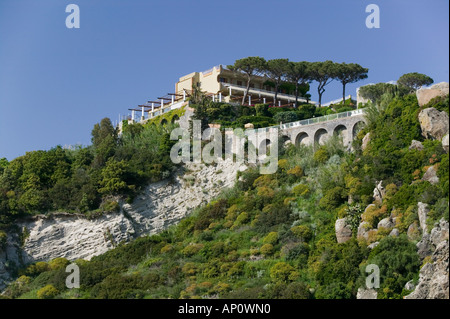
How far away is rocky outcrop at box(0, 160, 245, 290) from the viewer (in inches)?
1949

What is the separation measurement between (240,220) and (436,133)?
41.9 feet

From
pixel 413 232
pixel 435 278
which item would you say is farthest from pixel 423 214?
pixel 435 278

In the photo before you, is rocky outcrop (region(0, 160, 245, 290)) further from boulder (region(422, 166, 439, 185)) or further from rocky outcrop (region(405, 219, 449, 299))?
rocky outcrop (region(405, 219, 449, 299))

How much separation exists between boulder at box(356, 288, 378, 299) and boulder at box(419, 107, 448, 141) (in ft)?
34.4

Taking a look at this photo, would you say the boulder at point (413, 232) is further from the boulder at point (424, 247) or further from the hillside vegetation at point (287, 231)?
the boulder at point (424, 247)

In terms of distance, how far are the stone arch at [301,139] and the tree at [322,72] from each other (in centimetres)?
1177

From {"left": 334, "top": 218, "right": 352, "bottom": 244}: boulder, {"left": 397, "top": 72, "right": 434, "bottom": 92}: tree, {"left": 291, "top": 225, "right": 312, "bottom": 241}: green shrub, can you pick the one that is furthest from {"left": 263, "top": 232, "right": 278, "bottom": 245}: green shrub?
{"left": 397, "top": 72, "right": 434, "bottom": 92}: tree

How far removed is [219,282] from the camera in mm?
41000

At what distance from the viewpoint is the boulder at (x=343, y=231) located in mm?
42156

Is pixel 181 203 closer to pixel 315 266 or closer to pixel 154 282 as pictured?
pixel 154 282

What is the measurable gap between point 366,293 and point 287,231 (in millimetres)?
8191

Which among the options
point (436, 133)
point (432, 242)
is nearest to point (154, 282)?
point (432, 242)

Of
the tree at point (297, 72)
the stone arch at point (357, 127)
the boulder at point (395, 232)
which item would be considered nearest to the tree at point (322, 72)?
the tree at point (297, 72)
